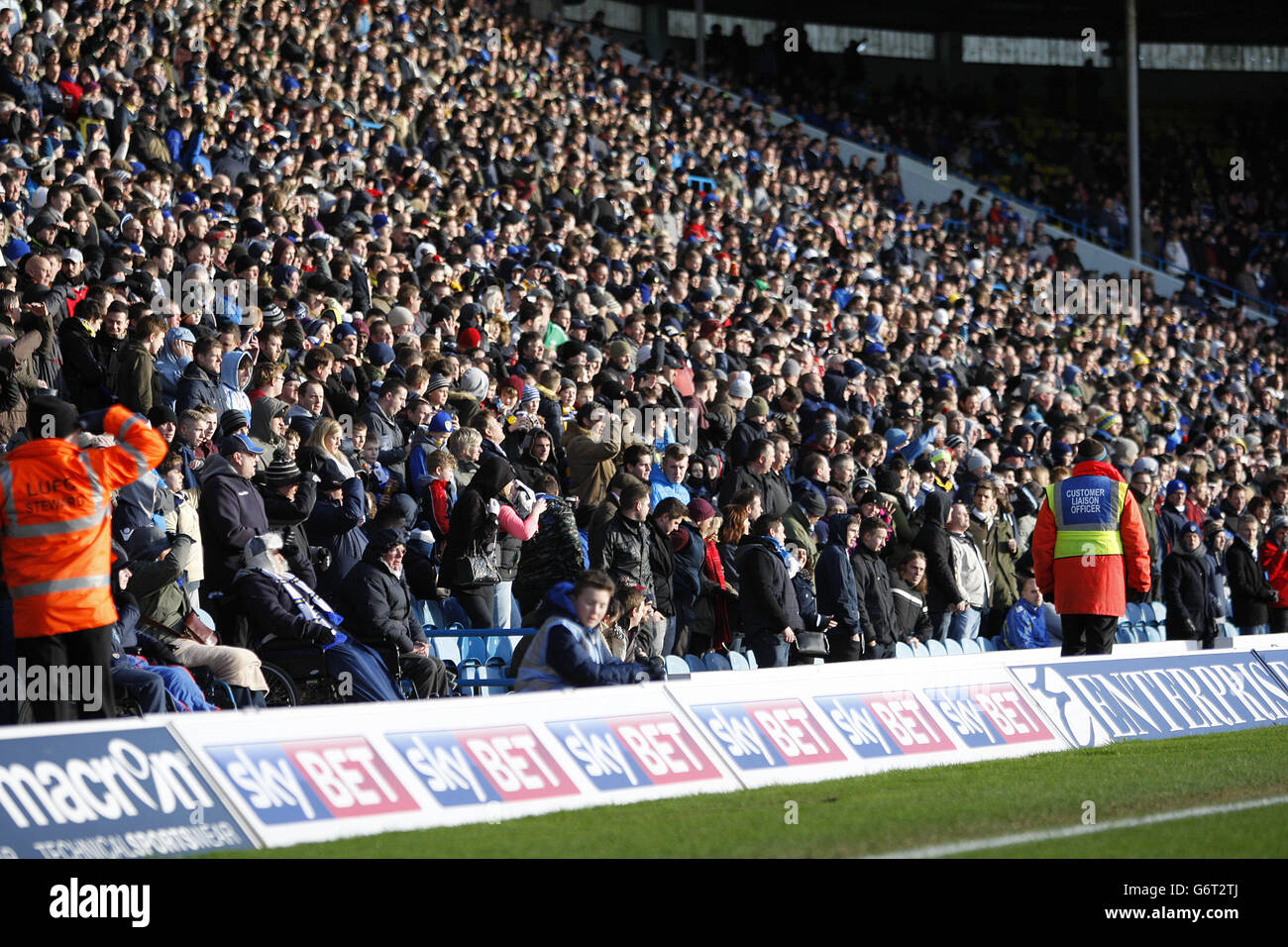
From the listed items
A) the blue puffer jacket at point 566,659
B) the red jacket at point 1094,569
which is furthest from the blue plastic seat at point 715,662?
the blue puffer jacket at point 566,659

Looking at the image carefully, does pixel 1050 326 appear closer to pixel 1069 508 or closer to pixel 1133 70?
pixel 1133 70

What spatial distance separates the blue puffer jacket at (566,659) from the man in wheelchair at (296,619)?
3.86 ft

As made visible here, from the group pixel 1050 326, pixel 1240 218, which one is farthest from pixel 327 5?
pixel 1240 218

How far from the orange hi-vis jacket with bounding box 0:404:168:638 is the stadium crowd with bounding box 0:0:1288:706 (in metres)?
0.08

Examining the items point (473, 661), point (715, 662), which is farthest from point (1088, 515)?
point (473, 661)

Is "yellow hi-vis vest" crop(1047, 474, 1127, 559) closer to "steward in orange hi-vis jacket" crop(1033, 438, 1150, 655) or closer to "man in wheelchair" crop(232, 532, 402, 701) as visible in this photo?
"steward in orange hi-vis jacket" crop(1033, 438, 1150, 655)

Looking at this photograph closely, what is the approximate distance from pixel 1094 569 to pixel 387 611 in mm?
5003

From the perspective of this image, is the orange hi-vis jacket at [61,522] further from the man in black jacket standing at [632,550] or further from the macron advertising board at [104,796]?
the man in black jacket standing at [632,550]

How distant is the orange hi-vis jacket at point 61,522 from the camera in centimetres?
809

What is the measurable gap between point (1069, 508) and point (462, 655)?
4.43 m

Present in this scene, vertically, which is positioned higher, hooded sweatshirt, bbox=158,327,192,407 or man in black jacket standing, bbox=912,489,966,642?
hooded sweatshirt, bbox=158,327,192,407
